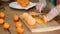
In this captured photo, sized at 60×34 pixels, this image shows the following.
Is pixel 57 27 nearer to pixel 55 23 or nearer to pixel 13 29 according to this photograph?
pixel 55 23

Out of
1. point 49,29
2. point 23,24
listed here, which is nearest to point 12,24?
point 23,24

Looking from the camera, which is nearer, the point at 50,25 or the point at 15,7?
the point at 50,25

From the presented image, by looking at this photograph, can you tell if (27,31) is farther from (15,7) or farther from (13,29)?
(15,7)

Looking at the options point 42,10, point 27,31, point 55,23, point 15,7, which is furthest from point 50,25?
point 15,7

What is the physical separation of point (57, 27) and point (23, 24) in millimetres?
202

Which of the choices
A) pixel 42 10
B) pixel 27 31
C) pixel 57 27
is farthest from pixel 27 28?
pixel 42 10

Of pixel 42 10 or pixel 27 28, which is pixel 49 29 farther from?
pixel 42 10

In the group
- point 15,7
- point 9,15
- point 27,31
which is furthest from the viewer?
point 15,7

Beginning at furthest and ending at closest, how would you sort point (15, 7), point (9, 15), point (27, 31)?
point (15, 7)
point (9, 15)
point (27, 31)

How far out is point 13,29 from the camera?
0.96 m

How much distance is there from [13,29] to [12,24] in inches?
2.7

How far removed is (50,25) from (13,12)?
343 millimetres

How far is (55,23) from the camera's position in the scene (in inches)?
40.0

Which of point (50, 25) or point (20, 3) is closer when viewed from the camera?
point (50, 25)
